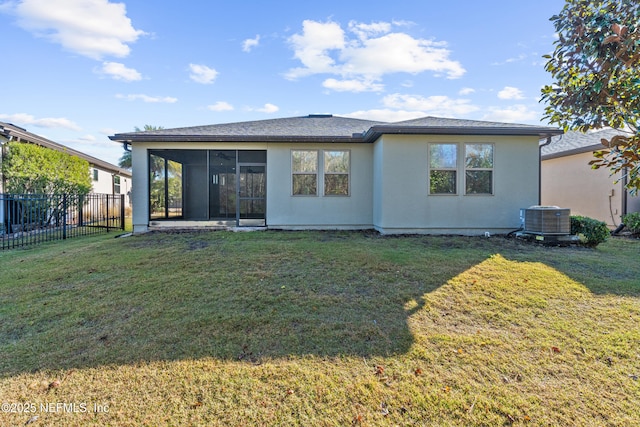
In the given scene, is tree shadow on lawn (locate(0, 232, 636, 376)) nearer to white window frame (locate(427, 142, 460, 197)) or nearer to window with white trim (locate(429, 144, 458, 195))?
white window frame (locate(427, 142, 460, 197))

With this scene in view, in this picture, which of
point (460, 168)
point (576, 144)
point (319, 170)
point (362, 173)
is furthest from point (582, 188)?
point (319, 170)

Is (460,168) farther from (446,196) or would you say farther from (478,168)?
(446,196)

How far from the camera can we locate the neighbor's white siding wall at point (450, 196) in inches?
336

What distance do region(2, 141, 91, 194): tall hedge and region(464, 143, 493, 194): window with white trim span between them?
47.7ft

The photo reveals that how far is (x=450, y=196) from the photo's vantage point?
8672mm

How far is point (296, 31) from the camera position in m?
11.3

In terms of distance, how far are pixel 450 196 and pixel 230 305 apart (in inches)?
279

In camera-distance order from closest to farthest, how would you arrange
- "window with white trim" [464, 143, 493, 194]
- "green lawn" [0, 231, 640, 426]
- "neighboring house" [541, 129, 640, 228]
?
1. "green lawn" [0, 231, 640, 426]
2. "window with white trim" [464, 143, 493, 194]
3. "neighboring house" [541, 129, 640, 228]

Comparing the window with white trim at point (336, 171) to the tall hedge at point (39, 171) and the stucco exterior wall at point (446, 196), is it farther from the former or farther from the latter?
the tall hedge at point (39, 171)

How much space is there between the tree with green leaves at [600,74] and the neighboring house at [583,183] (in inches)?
364

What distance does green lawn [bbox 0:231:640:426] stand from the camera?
2.05 metres

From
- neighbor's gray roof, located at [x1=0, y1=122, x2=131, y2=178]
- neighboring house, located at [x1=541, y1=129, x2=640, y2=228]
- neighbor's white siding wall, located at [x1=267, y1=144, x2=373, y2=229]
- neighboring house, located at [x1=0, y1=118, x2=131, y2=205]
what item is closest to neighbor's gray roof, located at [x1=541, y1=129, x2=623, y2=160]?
neighboring house, located at [x1=541, y1=129, x2=640, y2=228]

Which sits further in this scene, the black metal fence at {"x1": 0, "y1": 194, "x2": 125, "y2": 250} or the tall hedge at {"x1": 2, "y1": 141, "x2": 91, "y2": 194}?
the tall hedge at {"x1": 2, "y1": 141, "x2": 91, "y2": 194}

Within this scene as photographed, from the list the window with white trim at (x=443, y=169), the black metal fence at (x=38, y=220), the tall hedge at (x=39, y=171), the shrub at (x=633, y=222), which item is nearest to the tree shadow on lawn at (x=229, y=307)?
the window with white trim at (x=443, y=169)
